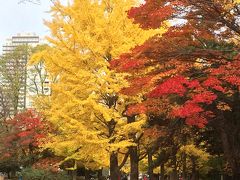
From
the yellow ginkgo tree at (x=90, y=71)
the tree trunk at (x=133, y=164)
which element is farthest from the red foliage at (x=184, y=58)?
the tree trunk at (x=133, y=164)

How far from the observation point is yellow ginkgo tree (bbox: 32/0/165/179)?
15.5m

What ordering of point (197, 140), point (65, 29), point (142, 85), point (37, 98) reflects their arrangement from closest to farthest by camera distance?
point (142, 85) < point (65, 29) < point (197, 140) < point (37, 98)

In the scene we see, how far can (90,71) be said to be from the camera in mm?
16141

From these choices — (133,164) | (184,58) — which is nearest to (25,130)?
(133,164)

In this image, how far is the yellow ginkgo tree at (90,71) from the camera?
1551cm

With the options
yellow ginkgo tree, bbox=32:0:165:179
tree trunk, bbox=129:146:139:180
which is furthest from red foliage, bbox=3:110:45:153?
yellow ginkgo tree, bbox=32:0:165:179

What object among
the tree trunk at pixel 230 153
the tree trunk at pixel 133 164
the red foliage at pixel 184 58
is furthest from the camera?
the tree trunk at pixel 133 164

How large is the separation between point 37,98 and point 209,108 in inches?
735

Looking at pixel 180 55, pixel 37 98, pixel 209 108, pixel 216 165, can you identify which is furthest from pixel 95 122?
pixel 216 165

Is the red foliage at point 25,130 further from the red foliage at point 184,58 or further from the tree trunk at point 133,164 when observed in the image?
the red foliage at point 184,58

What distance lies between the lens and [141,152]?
70.9 feet

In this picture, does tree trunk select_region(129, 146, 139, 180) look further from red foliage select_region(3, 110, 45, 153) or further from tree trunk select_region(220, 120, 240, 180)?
red foliage select_region(3, 110, 45, 153)

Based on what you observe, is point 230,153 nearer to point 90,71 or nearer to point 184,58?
point 184,58

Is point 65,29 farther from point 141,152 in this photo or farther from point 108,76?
point 141,152
